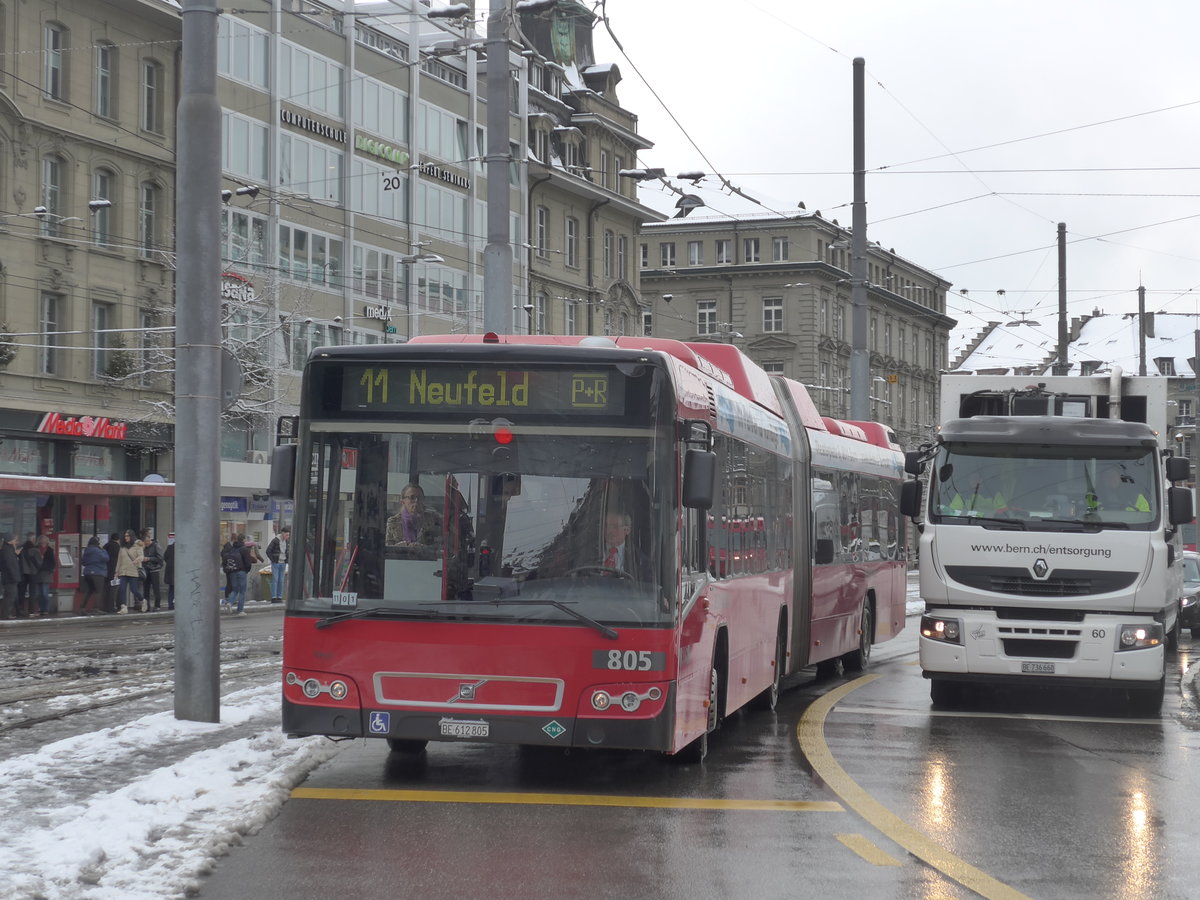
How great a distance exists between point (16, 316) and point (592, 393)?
3135cm

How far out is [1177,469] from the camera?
15609 millimetres

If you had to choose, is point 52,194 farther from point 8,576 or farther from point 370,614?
point 370,614

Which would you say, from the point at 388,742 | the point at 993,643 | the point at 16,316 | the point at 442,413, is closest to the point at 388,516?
the point at 442,413

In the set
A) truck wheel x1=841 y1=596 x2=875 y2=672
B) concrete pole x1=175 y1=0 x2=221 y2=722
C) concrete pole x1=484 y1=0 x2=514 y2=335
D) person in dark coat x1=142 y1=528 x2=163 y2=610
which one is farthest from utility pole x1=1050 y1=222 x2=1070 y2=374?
concrete pole x1=175 y1=0 x2=221 y2=722

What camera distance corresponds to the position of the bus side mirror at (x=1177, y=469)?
15484mm

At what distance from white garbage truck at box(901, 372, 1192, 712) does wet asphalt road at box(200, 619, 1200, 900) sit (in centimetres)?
133

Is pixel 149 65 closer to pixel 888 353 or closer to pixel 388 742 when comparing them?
pixel 388 742

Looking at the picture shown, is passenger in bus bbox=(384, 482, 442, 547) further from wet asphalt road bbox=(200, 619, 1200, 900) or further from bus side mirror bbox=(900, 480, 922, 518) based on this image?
bus side mirror bbox=(900, 480, 922, 518)

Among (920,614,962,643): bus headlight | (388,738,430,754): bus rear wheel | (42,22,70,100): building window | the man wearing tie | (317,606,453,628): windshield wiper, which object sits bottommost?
(388,738,430,754): bus rear wheel

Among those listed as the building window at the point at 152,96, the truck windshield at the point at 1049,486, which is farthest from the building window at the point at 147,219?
the truck windshield at the point at 1049,486

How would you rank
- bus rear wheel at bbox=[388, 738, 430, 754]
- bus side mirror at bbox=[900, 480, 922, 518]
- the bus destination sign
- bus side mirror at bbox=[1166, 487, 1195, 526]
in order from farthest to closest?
Answer: bus side mirror at bbox=[900, 480, 922, 518], bus side mirror at bbox=[1166, 487, 1195, 526], bus rear wheel at bbox=[388, 738, 430, 754], the bus destination sign

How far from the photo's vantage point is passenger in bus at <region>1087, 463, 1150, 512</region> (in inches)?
610

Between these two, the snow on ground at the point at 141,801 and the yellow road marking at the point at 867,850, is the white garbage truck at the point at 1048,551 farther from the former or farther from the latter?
the yellow road marking at the point at 867,850

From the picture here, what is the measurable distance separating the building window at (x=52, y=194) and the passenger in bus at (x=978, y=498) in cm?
2857
